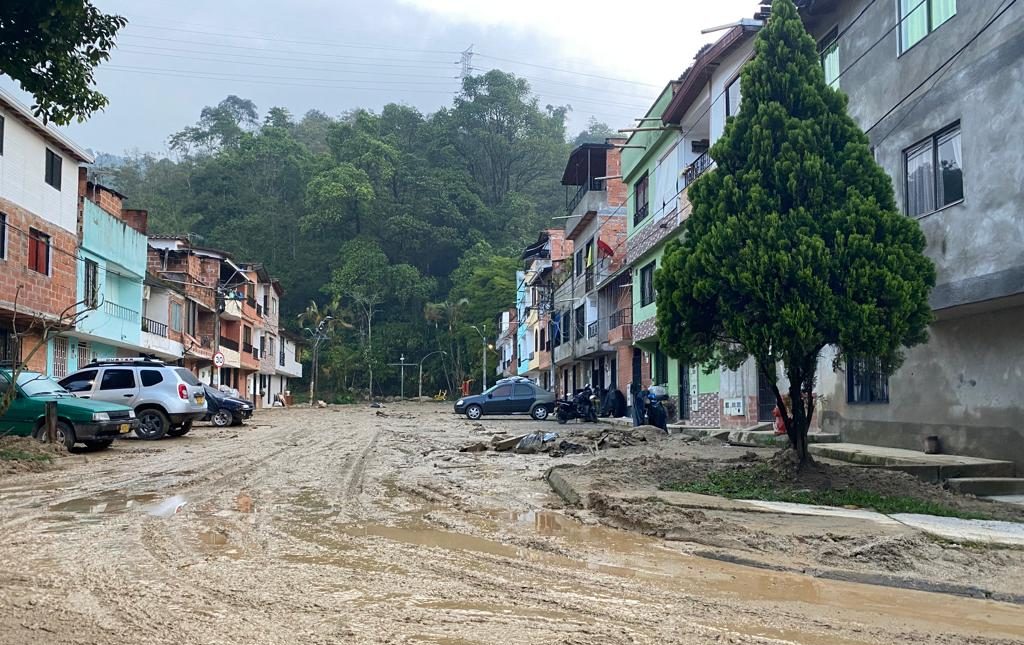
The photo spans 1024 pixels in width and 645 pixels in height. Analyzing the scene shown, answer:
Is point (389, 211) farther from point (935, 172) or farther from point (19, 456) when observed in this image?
point (935, 172)

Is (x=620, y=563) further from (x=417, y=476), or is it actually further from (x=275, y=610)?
(x=417, y=476)

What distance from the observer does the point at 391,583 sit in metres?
5.64

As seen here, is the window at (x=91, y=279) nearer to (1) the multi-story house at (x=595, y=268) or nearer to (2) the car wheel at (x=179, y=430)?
(2) the car wheel at (x=179, y=430)

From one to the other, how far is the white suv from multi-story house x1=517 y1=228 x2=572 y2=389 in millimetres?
30947

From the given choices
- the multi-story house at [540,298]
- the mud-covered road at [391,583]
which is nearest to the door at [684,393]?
the mud-covered road at [391,583]

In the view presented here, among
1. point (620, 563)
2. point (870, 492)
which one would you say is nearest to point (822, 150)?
point (870, 492)

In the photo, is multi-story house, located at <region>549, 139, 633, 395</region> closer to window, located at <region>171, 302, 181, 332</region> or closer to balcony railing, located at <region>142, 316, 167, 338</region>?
window, located at <region>171, 302, 181, 332</region>

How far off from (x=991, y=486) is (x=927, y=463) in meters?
0.83

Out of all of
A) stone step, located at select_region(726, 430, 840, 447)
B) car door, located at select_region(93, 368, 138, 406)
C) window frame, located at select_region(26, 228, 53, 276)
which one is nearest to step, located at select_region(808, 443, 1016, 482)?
stone step, located at select_region(726, 430, 840, 447)

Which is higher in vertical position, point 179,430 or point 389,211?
point 389,211

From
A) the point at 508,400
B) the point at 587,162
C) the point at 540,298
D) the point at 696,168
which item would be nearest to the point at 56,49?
the point at 696,168

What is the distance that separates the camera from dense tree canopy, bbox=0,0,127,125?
21.7 feet

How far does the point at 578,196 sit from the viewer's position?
4569cm

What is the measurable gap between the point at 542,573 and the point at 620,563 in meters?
0.76
